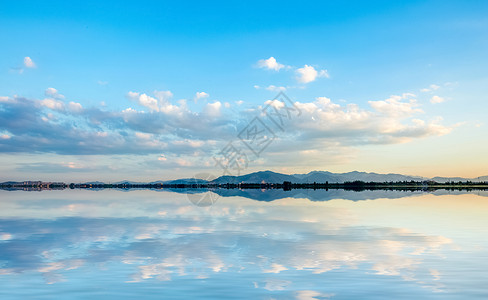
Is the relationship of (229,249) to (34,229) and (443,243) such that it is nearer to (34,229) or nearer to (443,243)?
(443,243)

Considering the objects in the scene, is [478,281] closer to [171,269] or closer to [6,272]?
[171,269]

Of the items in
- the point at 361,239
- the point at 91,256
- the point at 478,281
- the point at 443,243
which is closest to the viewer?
the point at 478,281

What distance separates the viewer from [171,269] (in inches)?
697

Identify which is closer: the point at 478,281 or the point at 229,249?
the point at 478,281

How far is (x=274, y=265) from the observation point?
18.4m

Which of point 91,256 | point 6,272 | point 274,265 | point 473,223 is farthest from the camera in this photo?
point 473,223

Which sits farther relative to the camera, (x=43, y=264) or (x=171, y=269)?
(x=43, y=264)

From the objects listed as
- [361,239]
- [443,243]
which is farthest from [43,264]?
[443,243]

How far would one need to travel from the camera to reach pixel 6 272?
56.3 feet

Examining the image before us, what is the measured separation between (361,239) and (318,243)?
3968 mm

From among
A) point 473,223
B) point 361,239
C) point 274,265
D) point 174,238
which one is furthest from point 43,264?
point 473,223

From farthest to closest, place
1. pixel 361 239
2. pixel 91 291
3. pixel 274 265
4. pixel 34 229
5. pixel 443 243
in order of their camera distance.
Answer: pixel 34 229 < pixel 361 239 < pixel 443 243 < pixel 274 265 < pixel 91 291

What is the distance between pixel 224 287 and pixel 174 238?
43.4 feet

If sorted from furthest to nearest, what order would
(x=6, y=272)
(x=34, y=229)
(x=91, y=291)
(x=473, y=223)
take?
1. (x=473, y=223)
2. (x=34, y=229)
3. (x=6, y=272)
4. (x=91, y=291)
